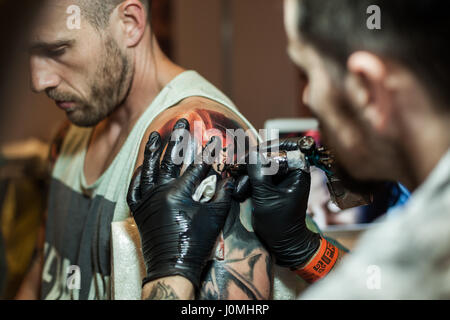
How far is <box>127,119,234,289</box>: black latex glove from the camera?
862mm

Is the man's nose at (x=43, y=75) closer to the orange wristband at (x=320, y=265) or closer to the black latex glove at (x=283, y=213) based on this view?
the black latex glove at (x=283, y=213)

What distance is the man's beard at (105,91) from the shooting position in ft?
4.07

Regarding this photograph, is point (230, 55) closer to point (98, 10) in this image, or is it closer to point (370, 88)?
point (98, 10)

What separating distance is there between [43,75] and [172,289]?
2.41 ft

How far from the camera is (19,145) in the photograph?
2.83 metres

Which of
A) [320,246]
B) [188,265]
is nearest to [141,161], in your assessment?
[188,265]

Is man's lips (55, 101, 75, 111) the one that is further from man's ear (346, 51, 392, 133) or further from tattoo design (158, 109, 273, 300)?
man's ear (346, 51, 392, 133)

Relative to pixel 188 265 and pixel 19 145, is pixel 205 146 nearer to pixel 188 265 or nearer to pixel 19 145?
pixel 188 265

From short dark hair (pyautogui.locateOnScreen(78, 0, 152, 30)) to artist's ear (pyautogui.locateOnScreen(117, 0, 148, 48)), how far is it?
2 centimetres

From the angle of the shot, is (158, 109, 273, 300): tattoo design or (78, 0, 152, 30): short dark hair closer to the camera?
(158, 109, 273, 300): tattoo design

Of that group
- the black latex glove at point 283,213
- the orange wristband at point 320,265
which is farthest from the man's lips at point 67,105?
the orange wristband at point 320,265

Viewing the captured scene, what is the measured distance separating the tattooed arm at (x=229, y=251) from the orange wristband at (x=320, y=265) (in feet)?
0.30

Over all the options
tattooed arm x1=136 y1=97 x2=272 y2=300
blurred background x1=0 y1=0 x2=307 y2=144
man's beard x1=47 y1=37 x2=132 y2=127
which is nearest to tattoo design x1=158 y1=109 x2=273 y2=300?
tattooed arm x1=136 y1=97 x2=272 y2=300

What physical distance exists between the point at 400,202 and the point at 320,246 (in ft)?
1.29
